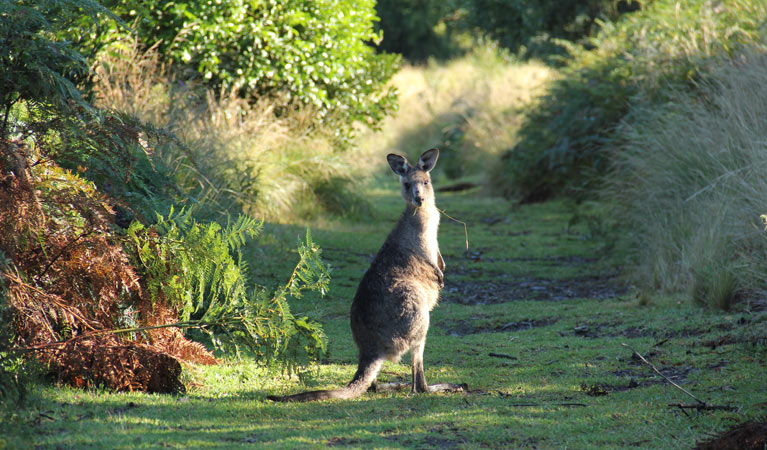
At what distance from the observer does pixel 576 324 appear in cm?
856

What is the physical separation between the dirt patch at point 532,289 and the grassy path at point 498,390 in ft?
0.13

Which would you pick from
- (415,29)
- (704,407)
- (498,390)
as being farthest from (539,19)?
(415,29)

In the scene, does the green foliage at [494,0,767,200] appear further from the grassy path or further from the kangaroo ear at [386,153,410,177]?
the kangaroo ear at [386,153,410,177]

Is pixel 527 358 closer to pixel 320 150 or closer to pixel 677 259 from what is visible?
pixel 677 259

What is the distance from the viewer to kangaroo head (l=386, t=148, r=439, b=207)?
682 centimetres

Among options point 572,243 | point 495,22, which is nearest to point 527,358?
point 572,243

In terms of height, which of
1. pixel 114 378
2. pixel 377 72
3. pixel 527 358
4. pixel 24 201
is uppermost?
pixel 377 72

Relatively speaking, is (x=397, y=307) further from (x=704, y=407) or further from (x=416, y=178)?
(x=704, y=407)

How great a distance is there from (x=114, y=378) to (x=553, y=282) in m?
6.94

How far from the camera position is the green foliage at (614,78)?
12.2 meters

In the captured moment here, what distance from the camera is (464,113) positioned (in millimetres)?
24750

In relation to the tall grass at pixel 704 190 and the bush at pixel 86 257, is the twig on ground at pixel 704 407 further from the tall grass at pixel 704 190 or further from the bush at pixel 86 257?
the bush at pixel 86 257

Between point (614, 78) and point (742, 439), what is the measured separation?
10.7 meters

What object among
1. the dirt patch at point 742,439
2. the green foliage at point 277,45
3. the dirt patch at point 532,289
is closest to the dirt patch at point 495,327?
the dirt patch at point 532,289
